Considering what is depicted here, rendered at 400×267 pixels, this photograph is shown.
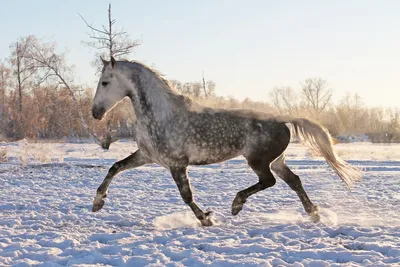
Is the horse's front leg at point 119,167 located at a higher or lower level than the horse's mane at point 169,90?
lower

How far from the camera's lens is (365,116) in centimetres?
4972

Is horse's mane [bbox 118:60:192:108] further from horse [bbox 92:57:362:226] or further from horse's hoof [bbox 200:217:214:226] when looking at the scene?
horse's hoof [bbox 200:217:214:226]

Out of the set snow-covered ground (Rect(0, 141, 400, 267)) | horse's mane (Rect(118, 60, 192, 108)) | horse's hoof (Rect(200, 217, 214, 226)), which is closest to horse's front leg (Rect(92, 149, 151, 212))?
snow-covered ground (Rect(0, 141, 400, 267))

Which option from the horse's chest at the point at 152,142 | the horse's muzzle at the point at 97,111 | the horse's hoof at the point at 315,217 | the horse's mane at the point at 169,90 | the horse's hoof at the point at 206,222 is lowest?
the horse's hoof at the point at 315,217

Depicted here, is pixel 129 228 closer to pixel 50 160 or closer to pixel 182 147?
pixel 182 147

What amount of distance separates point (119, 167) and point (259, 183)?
65.1 inches

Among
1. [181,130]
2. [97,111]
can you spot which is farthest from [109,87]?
[181,130]

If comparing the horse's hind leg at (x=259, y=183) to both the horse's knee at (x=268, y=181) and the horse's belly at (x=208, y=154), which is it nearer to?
the horse's knee at (x=268, y=181)

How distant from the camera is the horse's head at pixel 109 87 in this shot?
5.54 m

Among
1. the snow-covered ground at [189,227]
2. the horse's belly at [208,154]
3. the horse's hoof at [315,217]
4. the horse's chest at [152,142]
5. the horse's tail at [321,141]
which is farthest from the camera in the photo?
the horse's tail at [321,141]

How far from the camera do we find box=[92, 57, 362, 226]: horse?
216 inches

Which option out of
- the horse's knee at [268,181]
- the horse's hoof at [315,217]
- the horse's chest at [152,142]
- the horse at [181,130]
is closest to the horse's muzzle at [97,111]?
the horse at [181,130]

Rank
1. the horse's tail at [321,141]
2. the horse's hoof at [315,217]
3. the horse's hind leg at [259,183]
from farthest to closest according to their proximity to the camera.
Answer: the horse's tail at [321,141]
the horse's hoof at [315,217]
the horse's hind leg at [259,183]

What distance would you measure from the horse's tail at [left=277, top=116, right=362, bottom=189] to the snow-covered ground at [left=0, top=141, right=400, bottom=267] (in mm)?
579
